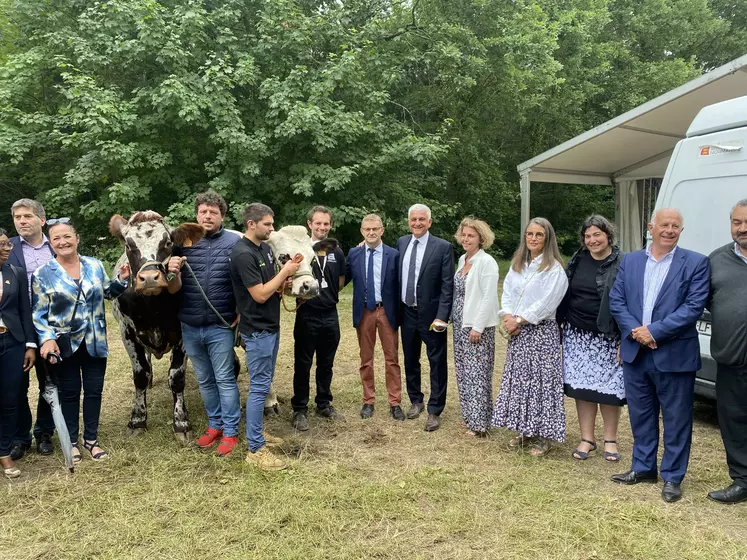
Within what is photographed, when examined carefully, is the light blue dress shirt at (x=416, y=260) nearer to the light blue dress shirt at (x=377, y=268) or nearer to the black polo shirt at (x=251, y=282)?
the light blue dress shirt at (x=377, y=268)

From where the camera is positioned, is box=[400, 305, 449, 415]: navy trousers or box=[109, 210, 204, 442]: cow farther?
box=[400, 305, 449, 415]: navy trousers

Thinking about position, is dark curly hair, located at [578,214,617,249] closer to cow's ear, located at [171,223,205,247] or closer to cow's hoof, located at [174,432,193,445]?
cow's ear, located at [171,223,205,247]

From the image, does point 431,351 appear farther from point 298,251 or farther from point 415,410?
→ point 298,251

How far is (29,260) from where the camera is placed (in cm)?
412

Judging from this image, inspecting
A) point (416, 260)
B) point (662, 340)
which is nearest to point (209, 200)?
point (416, 260)

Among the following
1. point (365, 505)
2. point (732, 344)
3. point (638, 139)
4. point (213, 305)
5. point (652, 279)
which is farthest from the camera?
point (638, 139)

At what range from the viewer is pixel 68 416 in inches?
159

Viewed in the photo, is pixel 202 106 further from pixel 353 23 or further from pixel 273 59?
pixel 353 23

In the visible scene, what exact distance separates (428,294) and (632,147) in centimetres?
799

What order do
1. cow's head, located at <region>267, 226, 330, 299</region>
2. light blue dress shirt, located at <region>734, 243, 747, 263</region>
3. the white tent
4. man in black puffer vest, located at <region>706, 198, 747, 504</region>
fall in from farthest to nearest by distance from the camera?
the white tent, cow's head, located at <region>267, 226, 330, 299</region>, light blue dress shirt, located at <region>734, 243, 747, 263</region>, man in black puffer vest, located at <region>706, 198, 747, 504</region>

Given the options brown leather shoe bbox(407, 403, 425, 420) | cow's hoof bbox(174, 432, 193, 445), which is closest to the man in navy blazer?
brown leather shoe bbox(407, 403, 425, 420)

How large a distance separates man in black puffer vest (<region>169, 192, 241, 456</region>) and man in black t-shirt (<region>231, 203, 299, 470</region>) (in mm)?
224

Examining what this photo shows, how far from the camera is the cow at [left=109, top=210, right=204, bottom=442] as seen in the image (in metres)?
3.85

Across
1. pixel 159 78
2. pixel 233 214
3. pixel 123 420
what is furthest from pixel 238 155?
pixel 123 420
